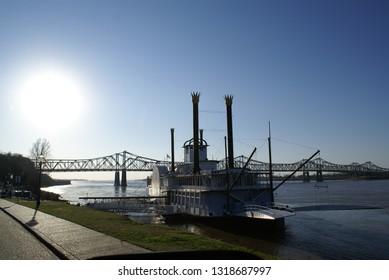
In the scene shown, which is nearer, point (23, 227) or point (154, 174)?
point (23, 227)

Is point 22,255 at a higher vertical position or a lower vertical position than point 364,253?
higher

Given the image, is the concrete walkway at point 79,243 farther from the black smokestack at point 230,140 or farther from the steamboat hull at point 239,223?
the black smokestack at point 230,140

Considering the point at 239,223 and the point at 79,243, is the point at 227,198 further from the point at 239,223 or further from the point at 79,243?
the point at 79,243

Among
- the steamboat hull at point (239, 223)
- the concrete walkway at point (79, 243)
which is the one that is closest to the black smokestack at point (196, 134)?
the steamboat hull at point (239, 223)

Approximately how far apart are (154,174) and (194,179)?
16.5m

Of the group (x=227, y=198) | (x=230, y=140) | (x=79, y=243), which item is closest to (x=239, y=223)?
(x=227, y=198)

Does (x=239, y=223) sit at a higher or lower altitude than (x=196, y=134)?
lower

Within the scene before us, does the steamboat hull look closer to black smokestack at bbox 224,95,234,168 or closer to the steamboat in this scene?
the steamboat

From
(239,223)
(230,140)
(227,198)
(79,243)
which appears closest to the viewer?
(79,243)

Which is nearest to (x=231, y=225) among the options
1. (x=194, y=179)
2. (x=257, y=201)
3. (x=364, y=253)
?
(x=257, y=201)

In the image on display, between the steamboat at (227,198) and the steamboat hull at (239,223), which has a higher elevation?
the steamboat at (227,198)
